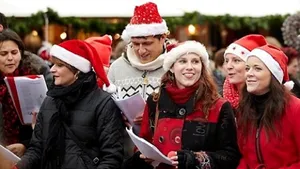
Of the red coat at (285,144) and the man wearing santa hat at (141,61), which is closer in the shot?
the red coat at (285,144)

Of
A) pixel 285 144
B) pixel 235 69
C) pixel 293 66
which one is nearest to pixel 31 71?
pixel 235 69

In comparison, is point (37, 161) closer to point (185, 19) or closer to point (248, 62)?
point (248, 62)

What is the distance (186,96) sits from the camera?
16.0 ft

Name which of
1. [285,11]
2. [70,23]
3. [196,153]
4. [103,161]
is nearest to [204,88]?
[196,153]

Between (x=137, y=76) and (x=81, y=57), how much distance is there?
2.00ft

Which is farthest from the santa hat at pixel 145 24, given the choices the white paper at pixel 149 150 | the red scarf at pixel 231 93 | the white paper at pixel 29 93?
the white paper at pixel 149 150

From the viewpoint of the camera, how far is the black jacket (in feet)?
16.4

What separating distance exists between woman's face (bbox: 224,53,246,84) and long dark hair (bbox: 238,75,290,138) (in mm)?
487

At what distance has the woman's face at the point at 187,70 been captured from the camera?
193 inches

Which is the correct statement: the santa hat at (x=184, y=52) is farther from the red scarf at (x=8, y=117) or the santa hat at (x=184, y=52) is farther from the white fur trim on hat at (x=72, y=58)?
the red scarf at (x=8, y=117)

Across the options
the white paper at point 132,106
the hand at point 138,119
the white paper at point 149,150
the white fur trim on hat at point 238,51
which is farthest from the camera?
the white fur trim on hat at point 238,51

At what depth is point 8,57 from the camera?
5953 millimetres

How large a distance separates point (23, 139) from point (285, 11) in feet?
31.7

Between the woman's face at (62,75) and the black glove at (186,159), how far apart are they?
3.47ft
